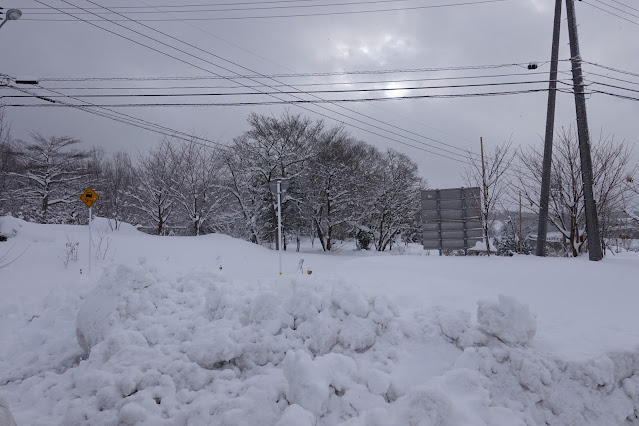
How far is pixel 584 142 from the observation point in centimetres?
1148

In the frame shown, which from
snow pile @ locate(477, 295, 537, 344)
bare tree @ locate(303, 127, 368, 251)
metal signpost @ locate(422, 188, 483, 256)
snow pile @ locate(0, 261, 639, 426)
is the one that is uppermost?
bare tree @ locate(303, 127, 368, 251)

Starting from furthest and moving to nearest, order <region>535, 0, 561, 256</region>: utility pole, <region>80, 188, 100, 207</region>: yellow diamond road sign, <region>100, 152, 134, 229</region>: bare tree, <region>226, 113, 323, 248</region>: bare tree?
<region>100, 152, 134, 229</region>: bare tree < <region>226, 113, 323, 248</region>: bare tree < <region>535, 0, 561, 256</region>: utility pole < <region>80, 188, 100, 207</region>: yellow diamond road sign

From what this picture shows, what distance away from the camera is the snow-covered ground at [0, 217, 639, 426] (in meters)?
3.15

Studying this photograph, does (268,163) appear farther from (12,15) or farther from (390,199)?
(12,15)

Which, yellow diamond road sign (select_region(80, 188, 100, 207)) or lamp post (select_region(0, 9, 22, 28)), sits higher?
lamp post (select_region(0, 9, 22, 28))

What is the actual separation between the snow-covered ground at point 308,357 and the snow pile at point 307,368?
1 cm

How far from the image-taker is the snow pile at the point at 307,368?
3111 mm

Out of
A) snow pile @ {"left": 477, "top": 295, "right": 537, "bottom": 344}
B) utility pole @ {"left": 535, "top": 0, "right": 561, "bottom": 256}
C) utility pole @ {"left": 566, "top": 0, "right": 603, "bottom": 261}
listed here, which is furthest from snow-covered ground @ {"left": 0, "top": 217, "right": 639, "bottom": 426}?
utility pole @ {"left": 535, "top": 0, "right": 561, "bottom": 256}

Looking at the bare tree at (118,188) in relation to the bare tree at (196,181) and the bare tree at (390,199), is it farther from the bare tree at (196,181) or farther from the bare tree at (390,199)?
the bare tree at (390,199)

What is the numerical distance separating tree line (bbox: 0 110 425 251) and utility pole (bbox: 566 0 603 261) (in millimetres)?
17427

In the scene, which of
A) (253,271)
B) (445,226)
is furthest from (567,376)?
(445,226)

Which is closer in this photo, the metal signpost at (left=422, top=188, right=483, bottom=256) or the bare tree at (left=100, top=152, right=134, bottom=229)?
the metal signpost at (left=422, top=188, right=483, bottom=256)

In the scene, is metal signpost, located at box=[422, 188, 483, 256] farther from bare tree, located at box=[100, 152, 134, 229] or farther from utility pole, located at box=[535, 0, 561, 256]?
bare tree, located at box=[100, 152, 134, 229]

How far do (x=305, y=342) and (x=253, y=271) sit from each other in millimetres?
8369
